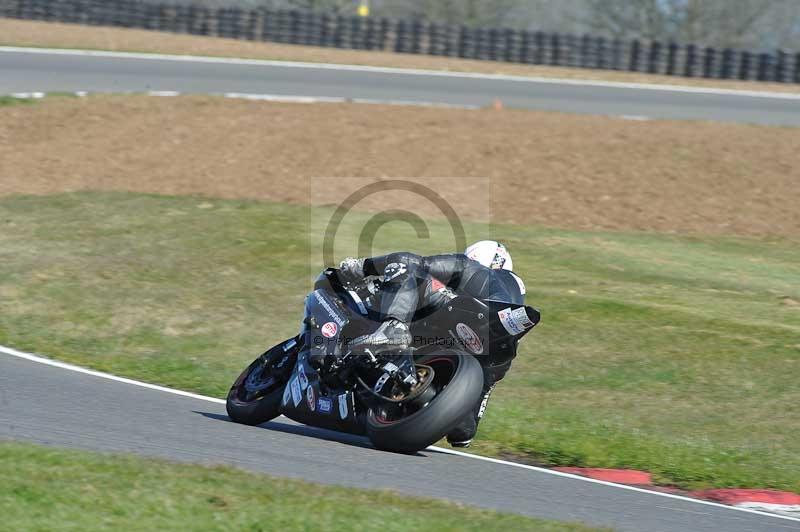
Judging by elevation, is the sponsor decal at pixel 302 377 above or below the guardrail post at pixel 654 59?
below

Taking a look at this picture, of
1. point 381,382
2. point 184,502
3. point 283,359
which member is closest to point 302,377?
point 283,359

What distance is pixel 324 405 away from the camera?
7.49 m

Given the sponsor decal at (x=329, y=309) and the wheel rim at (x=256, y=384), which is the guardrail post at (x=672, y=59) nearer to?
the wheel rim at (x=256, y=384)

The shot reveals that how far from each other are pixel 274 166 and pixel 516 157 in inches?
170

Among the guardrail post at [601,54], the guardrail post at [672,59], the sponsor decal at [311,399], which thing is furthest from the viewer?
the guardrail post at [601,54]

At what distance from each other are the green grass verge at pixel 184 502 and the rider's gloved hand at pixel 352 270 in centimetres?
179

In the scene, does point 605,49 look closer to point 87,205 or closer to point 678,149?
point 678,149

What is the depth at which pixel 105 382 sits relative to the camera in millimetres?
9125

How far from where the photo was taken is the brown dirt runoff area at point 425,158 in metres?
18.3

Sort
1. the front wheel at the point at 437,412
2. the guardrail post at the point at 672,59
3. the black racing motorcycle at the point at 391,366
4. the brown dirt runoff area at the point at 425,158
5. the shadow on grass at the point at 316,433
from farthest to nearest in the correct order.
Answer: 1. the guardrail post at the point at 672,59
2. the brown dirt runoff area at the point at 425,158
3. the shadow on grass at the point at 316,433
4. the black racing motorcycle at the point at 391,366
5. the front wheel at the point at 437,412

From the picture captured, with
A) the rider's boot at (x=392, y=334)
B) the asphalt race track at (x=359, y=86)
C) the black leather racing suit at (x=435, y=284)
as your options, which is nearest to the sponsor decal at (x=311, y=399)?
the rider's boot at (x=392, y=334)

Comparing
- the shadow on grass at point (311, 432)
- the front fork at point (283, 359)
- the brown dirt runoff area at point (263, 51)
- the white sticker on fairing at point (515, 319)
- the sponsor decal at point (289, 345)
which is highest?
the brown dirt runoff area at point (263, 51)

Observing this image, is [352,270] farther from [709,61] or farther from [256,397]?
[709,61]

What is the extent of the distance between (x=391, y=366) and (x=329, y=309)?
2.40ft
